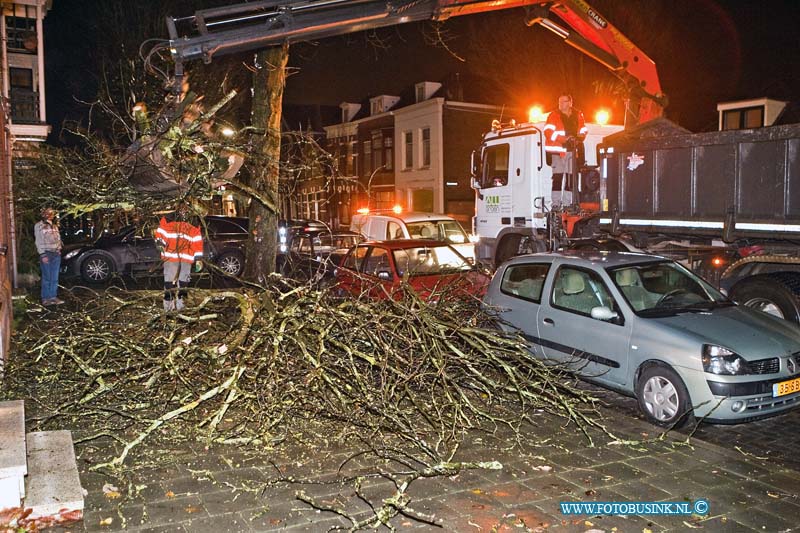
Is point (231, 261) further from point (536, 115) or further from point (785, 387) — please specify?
point (785, 387)

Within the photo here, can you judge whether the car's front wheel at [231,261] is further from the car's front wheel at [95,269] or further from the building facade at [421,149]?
the building facade at [421,149]

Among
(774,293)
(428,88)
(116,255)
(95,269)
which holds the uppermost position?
(428,88)

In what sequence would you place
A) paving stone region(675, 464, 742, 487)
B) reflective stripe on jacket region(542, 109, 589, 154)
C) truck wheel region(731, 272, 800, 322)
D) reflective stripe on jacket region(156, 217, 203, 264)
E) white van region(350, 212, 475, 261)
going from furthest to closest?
white van region(350, 212, 475, 261)
reflective stripe on jacket region(542, 109, 589, 154)
reflective stripe on jacket region(156, 217, 203, 264)
truck wheel region(731, 272, 800, 322)
paving stone region(675, 464, 742, 487)

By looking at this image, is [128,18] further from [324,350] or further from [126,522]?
[126,522]

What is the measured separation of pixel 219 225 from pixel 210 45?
13.2 m

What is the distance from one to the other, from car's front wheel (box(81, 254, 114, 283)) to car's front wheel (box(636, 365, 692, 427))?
15.7 meters

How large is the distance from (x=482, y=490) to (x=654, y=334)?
2.59m

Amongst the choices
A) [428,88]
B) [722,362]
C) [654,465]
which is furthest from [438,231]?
[428,88]

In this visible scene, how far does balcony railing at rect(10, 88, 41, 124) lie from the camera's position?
55.4ft

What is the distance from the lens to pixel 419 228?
49.3 feet

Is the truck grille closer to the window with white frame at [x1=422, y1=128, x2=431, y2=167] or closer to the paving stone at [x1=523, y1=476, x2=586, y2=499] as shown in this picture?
the paving stone at [x1=523, y1=476, x2=586, y2=499]

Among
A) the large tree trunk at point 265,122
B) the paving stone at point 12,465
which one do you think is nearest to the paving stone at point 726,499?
the paving stone at point 12,465

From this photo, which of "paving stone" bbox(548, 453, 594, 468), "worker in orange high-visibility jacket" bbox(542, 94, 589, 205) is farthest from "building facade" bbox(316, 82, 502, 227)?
"paving stone" bbox(548, 453, 594, 468)

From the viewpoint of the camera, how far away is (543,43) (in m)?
24.7
